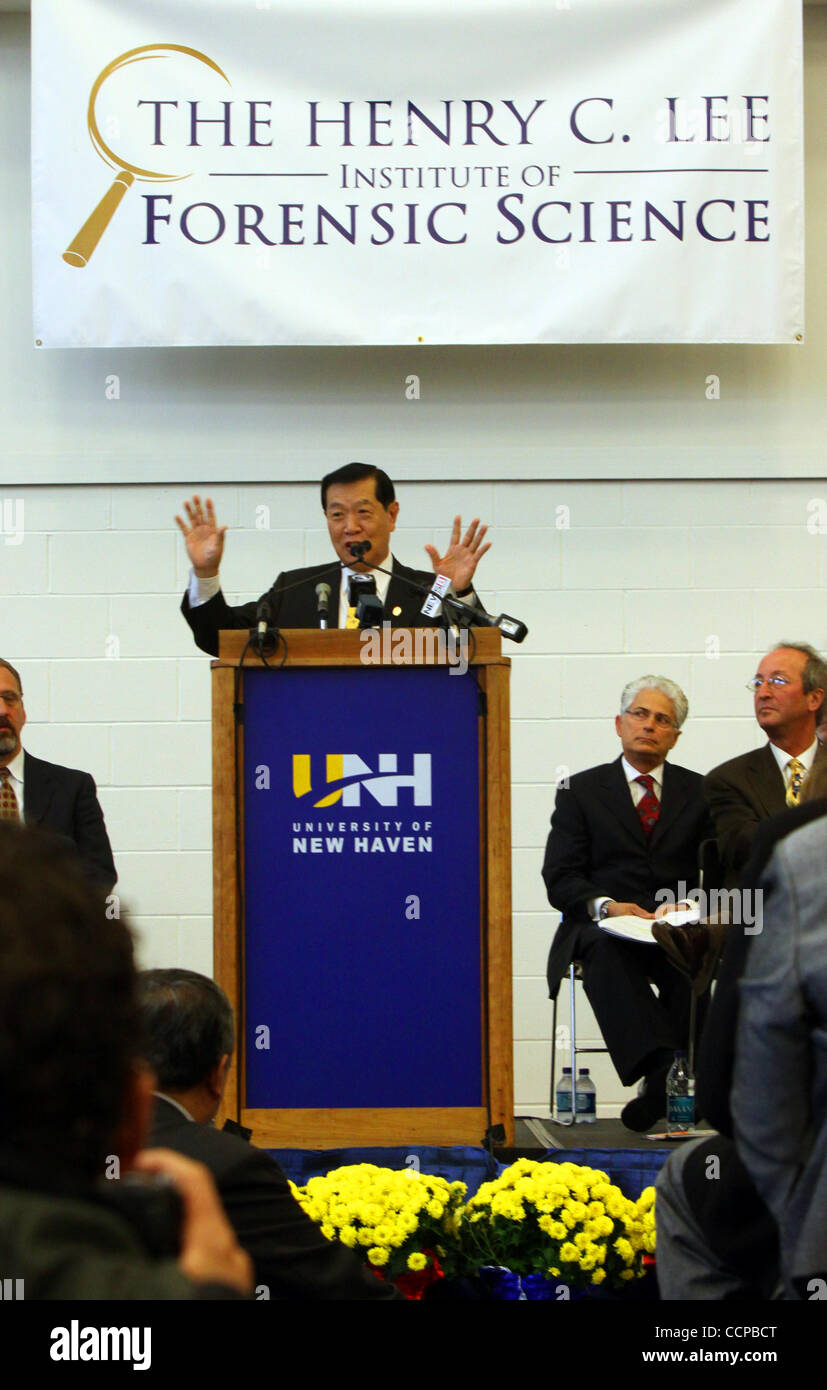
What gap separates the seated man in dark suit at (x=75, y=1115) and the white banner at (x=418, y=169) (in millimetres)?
4351

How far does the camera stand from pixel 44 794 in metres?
3.94

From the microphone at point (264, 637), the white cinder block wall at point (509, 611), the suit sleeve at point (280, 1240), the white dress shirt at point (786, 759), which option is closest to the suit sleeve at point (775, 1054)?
the suit sleeve at point (280, 1240)

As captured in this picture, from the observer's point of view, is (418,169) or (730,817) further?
(418,169)

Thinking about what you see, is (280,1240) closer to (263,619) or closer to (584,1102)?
(263,619)

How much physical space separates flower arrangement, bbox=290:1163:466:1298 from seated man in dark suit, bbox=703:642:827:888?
2.09 metres

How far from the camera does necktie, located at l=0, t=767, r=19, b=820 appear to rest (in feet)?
12.6

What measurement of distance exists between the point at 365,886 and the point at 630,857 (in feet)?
5.24

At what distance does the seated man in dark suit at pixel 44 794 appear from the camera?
3850 millimetres

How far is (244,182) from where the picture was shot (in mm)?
4840

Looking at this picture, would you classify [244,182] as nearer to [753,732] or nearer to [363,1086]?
[753,732]

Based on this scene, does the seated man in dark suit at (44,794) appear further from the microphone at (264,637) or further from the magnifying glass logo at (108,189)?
the magnifying glass logo at (108,189)

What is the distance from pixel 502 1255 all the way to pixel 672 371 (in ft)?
11.9

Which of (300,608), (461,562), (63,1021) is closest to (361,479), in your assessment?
(300,608)
